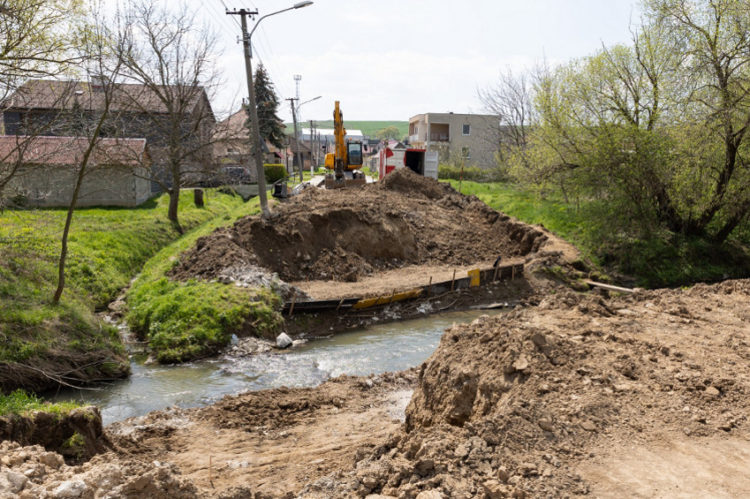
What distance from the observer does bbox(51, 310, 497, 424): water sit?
373 inches

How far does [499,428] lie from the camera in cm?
501

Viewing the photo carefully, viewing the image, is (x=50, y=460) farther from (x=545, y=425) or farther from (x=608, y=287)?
(x=608, y=287)

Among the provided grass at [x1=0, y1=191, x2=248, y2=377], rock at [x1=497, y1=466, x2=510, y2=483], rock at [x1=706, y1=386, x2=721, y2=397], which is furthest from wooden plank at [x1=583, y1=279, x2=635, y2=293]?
grass at [x1=0, y1=191, x2=248, y2=377]

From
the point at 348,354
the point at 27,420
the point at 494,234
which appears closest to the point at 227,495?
→ the point at 27,420

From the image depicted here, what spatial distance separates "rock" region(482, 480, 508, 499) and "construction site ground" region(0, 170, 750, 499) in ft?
0.03

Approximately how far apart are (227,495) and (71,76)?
9795 mm

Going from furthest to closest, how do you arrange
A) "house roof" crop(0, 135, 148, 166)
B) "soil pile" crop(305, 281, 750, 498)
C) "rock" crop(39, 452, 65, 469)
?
"house roof" crop(0, 135, 148, 166) → "rock" crop(39, 452, 65, 469) → "soil pile" crop(305, 281, 750, 498)

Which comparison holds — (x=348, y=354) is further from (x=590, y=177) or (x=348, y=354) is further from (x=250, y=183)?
(x=250, y=183)

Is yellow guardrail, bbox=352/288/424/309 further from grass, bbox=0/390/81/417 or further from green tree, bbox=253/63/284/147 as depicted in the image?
green tree, bbox=253/63/284/147

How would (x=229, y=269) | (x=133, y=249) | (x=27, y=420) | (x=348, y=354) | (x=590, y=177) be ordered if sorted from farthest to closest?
(x=590, y=177), (x=133, y=249), (x=229, y=269), (x=348, y=354), (x=27, y=420)

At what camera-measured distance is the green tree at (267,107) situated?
48.3m

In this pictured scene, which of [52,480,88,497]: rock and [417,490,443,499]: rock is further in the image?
[417,490,443,499]: rock

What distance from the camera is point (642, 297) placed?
438 inches

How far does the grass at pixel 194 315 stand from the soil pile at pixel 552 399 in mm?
6063
